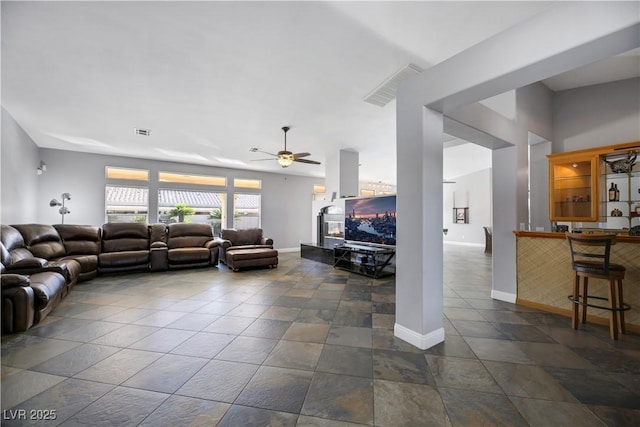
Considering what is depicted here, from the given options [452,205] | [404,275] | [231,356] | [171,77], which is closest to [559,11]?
[404,275]

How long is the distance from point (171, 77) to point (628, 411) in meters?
4.78

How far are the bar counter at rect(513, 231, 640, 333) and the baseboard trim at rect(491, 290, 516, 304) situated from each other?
0.18ft

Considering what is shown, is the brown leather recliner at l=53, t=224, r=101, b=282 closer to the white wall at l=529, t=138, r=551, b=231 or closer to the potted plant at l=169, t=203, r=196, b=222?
the potted plant at l=169, t=203, r=196, b=222

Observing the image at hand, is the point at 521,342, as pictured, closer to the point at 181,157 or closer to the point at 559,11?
the point at 559,11

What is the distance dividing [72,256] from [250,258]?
324 cm

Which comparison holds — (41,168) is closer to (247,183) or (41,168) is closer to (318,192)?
(247,183)

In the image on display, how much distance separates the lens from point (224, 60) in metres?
2.58

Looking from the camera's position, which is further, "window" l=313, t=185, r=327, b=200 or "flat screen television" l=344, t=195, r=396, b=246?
"window" l=313, t=185, r=327, b=200

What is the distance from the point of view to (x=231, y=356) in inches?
79.9

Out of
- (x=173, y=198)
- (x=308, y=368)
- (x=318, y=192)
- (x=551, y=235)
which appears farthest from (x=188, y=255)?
(x=551, y=235)

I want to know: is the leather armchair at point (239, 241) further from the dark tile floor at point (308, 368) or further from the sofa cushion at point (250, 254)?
the dark tile floor at point (308, 368)

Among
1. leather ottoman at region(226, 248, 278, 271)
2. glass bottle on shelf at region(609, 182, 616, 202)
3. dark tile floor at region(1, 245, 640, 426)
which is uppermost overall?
glass bottle on shelf at region(609, 182, 616, 202)

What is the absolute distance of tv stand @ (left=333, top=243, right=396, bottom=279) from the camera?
476 cm

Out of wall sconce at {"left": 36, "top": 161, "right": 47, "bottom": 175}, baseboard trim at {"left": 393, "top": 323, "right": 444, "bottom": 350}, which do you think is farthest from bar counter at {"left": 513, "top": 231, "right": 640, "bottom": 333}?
wall sconce at {"left": 36, "top": 161, "right": 47, "bottom": 175}
